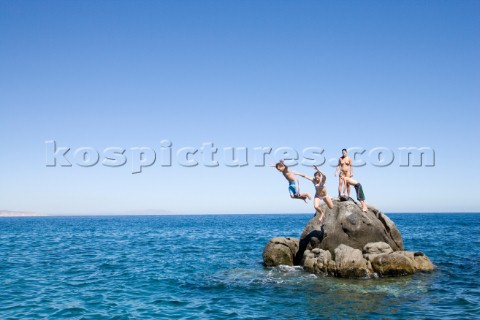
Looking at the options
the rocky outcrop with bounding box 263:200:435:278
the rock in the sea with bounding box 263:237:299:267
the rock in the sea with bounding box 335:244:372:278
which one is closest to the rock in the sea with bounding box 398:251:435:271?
the rocky outcrop with bounding box 263:200:435:278

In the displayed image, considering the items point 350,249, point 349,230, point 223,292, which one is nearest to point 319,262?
point 350,249

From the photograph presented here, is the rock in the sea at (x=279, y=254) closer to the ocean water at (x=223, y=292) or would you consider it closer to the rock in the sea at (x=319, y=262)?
the ocean water at (x=223, y=292)

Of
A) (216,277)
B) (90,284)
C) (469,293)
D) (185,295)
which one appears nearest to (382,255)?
(469,293)

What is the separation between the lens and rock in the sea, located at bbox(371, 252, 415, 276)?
20344 mm

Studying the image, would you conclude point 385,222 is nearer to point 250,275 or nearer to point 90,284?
point 250,275

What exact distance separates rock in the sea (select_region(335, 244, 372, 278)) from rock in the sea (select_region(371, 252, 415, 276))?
1.68 feet

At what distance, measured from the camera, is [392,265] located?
20.4 m

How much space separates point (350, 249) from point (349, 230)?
157 cm

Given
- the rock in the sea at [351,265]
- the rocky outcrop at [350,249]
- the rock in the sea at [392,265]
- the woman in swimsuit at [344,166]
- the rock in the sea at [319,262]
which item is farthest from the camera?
the woman in swimsuit at [344,166]

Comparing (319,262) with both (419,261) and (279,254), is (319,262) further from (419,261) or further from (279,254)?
(419,261)

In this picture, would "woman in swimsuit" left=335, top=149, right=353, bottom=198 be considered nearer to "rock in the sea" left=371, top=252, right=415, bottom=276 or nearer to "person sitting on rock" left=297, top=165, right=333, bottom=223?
"person sitting on rock" left=297, top=165, right=333, bottom=223

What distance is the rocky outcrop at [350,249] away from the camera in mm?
20453

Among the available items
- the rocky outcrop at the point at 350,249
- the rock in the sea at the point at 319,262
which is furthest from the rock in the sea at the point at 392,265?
the rock in the sea at the point at 319,262

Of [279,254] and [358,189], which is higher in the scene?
[358,189]
